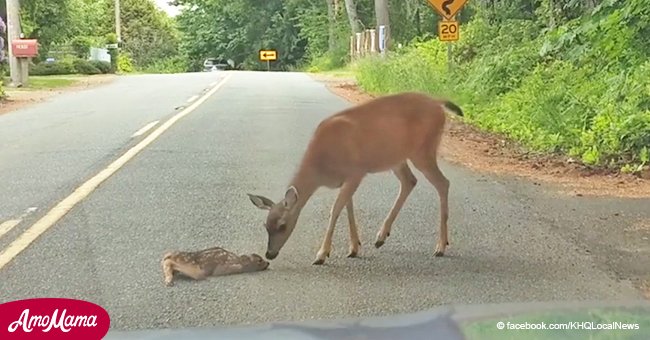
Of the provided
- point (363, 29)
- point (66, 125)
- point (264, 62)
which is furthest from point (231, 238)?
point (66, 125)

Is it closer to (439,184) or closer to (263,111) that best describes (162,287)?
(439,184)

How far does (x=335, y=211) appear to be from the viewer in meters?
5.21

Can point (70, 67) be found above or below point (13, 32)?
below

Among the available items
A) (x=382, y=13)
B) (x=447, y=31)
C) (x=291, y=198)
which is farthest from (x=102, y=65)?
(x=291, y=198)

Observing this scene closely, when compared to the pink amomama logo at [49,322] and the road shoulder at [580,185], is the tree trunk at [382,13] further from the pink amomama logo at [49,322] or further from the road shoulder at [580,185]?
the pink amomama logo at [49,322]

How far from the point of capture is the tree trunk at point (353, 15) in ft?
31.0

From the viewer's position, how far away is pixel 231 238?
20.0ft

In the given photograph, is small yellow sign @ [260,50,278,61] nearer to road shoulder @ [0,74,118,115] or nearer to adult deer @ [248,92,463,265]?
adult deer @ [248,92,463,265]

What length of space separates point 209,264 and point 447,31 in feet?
6.85

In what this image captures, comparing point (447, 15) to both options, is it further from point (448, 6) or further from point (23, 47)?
point (23, 47)

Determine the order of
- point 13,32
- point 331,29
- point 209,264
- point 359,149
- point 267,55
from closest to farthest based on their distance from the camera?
point 359,149
point 209,264
point 267,55
point 331,29
point 13,32

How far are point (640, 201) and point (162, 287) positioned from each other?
4532 millimetres

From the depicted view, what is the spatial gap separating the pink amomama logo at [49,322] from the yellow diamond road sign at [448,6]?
316 centimetres

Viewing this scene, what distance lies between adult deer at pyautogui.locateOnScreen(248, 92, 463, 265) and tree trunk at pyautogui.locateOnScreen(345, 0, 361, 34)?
4.18 m
